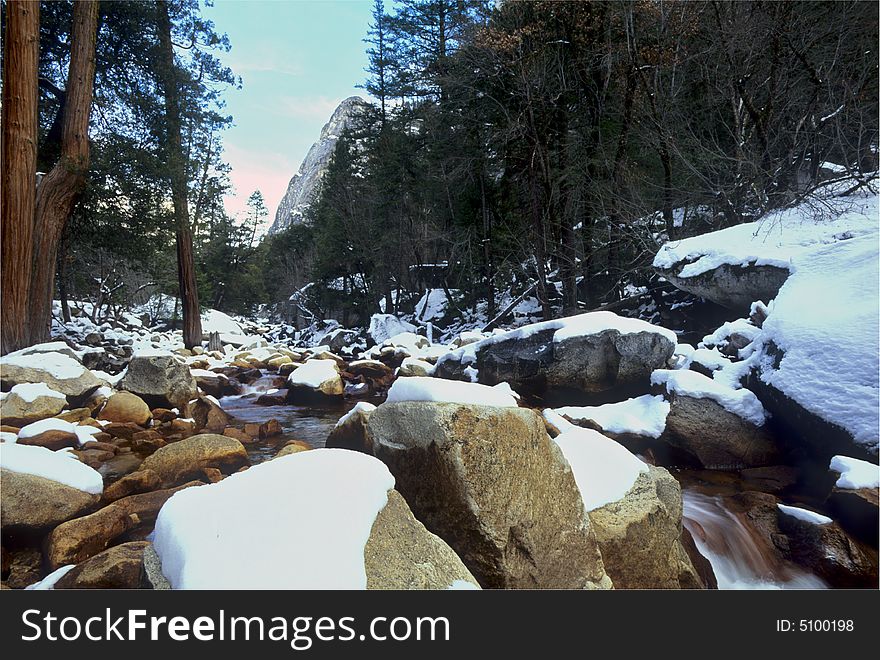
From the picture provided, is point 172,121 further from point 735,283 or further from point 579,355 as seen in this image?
point 735,283

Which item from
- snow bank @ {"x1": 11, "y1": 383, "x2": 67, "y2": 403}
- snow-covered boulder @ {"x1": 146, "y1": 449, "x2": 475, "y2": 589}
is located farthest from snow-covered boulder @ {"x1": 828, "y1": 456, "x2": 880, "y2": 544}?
snow bank @ {"x1": 11, "y1": 383, "x2": 67, "y2": 403}

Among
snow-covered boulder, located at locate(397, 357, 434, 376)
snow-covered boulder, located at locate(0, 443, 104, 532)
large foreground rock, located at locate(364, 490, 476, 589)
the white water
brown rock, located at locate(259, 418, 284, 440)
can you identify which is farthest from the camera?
snow-covered boulder, located at locate(397, 357, 434, 376)

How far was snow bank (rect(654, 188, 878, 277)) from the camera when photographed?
5.15 m

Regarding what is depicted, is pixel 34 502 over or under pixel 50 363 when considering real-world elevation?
under

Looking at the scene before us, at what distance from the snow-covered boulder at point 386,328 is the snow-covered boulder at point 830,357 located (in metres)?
9.86

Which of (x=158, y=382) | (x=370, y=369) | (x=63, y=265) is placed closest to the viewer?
(x=158, y=382)

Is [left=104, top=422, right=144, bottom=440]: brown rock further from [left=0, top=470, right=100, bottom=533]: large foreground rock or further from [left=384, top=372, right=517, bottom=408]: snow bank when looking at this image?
[left=384, top=372, right=517, bottom=408]: snow bank

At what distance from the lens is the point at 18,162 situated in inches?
183

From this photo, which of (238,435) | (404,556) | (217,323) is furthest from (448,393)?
(217,323)

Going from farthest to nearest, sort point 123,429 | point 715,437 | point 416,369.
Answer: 1. point 416,369
2. point 123,429
3. point 715,437

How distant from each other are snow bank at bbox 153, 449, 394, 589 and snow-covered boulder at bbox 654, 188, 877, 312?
5395 millimetres

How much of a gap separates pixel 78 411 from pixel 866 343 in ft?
21.4

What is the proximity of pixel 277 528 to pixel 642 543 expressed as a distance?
65.8 inches

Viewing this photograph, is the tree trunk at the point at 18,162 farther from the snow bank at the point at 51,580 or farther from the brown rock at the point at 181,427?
the snow bank at the point at 51,580
